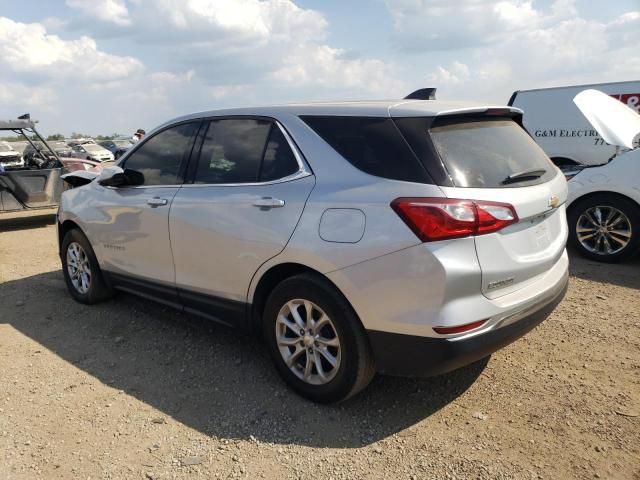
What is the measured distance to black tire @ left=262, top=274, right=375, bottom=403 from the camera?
113 inches

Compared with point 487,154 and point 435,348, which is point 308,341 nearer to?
point 435,348

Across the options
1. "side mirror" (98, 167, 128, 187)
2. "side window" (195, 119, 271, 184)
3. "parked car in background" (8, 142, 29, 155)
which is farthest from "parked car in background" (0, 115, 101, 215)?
"side window" (195, 119, 271, 184)

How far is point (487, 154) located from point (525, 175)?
0.89ft

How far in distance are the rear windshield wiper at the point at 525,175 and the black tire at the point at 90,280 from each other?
11.6 feet

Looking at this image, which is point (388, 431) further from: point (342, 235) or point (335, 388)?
point (342, 235)

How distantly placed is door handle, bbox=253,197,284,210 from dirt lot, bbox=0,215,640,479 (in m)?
1.17

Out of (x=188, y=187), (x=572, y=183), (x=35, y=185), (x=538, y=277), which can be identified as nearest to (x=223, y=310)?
(x=188, y=187)

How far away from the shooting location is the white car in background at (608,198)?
5.93 meters

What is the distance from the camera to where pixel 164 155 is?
4133 millimetres

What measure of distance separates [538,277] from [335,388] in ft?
4.31

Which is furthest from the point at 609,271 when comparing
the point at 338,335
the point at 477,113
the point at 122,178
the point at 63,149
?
the point at 63,149

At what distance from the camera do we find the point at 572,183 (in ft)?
20.7

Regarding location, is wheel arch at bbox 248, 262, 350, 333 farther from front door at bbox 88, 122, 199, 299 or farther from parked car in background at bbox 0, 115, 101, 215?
parked car in background at bbox 0, 115, 101, 215

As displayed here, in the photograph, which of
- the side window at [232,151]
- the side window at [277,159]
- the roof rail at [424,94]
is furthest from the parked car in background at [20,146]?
the roof rail at [424,94]
